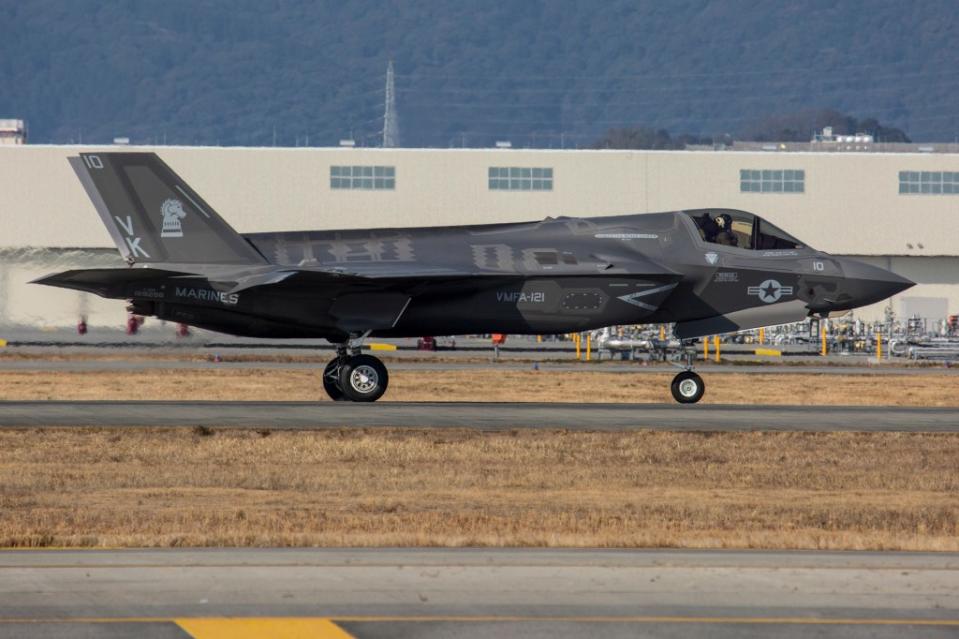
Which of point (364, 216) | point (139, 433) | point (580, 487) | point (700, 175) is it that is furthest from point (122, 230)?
point (700, 175)

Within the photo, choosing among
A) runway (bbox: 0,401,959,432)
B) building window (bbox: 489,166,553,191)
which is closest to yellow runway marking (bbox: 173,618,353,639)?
runway (bbox: 0,401,959,432)

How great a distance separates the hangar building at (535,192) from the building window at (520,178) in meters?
0.05

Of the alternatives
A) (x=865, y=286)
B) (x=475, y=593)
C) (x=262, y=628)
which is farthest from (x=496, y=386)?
(x=262, y=628)

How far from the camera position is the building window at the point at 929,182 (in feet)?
231

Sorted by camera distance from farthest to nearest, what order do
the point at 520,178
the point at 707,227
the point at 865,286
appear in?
1. the point at 520,178
2. the point at 707,227
3. the point at 865,286

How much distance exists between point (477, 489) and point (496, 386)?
697 inches

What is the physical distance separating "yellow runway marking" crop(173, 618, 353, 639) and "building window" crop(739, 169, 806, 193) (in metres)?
61.7

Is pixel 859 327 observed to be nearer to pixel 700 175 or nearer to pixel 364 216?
pixel 700 175

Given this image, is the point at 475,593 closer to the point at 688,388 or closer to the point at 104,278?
the point at 104,278

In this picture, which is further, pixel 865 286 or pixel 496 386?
pixel 496 386

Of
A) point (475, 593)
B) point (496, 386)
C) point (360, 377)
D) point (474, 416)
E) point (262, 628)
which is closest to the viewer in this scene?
point (262, 628)

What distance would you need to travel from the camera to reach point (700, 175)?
2731 inches

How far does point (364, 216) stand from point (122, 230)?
1660 inches

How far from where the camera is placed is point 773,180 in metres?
69.6
